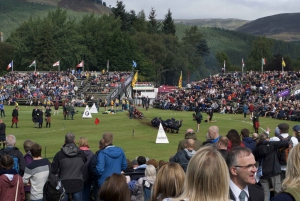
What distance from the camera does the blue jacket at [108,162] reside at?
1152 centimetres

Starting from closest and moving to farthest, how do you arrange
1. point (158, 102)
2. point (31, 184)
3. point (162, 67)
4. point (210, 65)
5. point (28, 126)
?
point (31, 184) < point (28, 126) < point (158, 102) < point (162, 67) < point (210, 65)

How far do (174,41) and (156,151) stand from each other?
99568 millimetres

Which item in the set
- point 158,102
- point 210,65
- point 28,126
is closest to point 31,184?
point 28,126

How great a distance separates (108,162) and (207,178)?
21.3 feet

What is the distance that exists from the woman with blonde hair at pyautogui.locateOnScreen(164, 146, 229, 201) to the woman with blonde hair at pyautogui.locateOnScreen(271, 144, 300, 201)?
0.73 m

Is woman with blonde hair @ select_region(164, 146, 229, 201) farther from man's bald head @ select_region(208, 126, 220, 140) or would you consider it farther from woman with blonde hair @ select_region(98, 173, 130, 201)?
man's bald head @ select_region(208, 126, 220, 140)

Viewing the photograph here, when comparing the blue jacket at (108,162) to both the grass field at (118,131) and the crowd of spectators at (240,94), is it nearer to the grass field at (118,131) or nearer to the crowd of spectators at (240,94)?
the grass field at (118,131)

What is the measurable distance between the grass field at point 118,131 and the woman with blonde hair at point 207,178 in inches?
834

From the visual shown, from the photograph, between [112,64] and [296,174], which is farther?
[112,64]

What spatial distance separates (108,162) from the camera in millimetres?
11570

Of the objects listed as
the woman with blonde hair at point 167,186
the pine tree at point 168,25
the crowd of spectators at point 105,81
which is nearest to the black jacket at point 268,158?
the woman with blonde hair at point 167,186

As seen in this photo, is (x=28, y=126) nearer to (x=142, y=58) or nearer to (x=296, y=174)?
(x=296, y=174)

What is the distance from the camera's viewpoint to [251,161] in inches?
242

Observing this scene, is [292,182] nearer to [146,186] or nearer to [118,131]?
[146,186]
